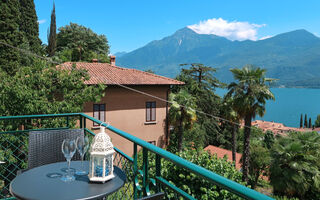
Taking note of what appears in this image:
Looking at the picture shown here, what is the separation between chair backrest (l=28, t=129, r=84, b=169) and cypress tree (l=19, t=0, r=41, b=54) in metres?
25.1

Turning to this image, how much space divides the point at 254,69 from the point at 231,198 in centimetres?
1252

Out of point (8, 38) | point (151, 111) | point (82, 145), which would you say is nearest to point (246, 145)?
point (151, 111)

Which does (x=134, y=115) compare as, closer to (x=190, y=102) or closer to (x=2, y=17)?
→ (x=190, y=102)

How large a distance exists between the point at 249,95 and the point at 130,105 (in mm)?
8589

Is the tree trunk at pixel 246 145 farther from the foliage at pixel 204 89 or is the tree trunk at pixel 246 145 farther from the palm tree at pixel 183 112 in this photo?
the foliage at pixel 204 89

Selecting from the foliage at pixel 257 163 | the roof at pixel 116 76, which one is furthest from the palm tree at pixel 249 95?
the foliage at pixel 257 163

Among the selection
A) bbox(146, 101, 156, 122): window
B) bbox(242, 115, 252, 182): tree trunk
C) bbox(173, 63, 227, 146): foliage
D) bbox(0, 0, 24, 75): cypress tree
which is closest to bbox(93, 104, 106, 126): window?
bbox(146, 101, 156, 122): window

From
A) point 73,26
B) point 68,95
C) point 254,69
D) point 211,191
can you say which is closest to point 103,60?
point 73,26

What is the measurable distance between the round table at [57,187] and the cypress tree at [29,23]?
2581cm

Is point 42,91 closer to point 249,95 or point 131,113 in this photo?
point 131,113

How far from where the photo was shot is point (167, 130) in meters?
18.7

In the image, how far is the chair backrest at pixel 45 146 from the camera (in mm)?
2316

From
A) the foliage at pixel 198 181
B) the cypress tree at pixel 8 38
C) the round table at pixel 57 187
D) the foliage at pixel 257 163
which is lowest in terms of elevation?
the foliage at pixel 257 163

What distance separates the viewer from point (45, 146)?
7.89ft
